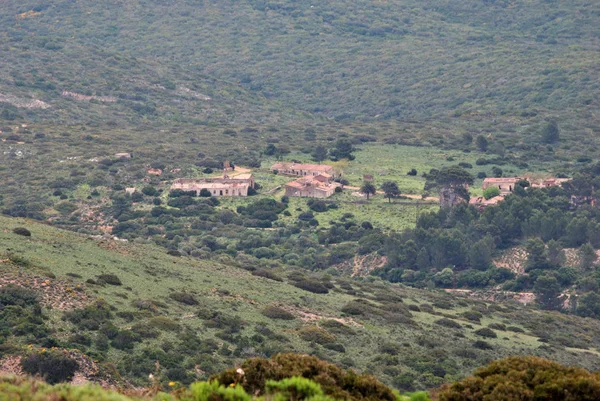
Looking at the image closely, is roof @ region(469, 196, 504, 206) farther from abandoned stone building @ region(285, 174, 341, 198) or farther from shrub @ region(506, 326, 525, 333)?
shrub @ region(506, 326, 525, 333)

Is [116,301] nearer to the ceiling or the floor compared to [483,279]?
nearer to the ceiling

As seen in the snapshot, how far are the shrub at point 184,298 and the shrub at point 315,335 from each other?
5.02 meters

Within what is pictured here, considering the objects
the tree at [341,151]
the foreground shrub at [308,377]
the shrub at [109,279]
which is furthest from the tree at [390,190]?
the foreground shrub at [308,377]

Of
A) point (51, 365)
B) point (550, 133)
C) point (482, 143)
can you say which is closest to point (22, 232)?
point (51, 365)

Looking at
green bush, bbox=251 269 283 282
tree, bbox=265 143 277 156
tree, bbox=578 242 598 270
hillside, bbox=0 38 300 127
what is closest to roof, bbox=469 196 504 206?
tree, bbox=578 242 598 270

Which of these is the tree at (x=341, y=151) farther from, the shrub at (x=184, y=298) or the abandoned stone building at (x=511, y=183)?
the shrub at (x=184, y=298)

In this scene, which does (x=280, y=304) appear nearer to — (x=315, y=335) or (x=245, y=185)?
(x=315, y=335)

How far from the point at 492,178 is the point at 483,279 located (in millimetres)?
28828

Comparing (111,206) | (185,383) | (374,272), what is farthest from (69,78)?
(185,383)

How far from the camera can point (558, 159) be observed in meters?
125

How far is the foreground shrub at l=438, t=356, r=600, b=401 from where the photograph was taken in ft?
72.8

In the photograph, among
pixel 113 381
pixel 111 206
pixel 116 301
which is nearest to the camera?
pixel 113 381

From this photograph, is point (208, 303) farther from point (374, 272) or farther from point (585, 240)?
point (585, 240)

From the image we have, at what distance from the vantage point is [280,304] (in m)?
51.1
